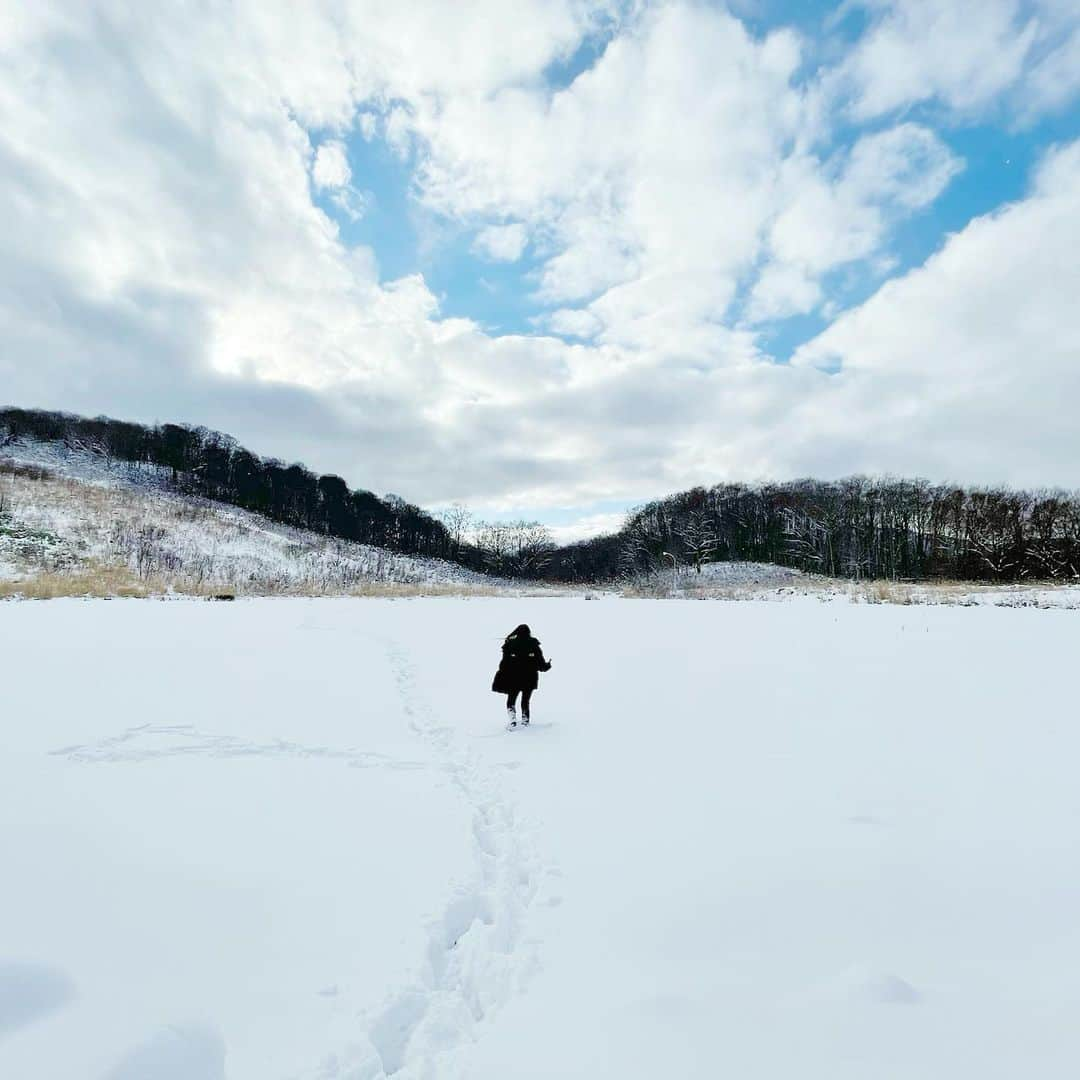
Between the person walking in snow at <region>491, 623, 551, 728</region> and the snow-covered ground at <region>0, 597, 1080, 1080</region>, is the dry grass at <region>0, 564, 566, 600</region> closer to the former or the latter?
the snow-covered ground at <region>0, 597, 1080, 1080</region>

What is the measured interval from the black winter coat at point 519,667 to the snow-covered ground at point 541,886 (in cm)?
63

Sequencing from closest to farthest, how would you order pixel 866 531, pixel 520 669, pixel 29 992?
pixel 29 992, pixel 520 669, pixel 866 531

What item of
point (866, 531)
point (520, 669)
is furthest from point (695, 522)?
point (520, 669)

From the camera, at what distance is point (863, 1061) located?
2.15 metres

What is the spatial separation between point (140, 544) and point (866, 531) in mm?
65768

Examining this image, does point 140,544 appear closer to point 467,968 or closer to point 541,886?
point 541,886

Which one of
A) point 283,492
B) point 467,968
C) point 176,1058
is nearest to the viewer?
point 176,1058

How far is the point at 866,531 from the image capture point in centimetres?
6044

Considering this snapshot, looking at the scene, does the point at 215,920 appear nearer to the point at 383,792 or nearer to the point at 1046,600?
the point at 383,792

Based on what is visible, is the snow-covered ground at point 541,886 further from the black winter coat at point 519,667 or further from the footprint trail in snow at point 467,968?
the black winter coat at point 519,667

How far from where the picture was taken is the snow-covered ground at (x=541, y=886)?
2.25m

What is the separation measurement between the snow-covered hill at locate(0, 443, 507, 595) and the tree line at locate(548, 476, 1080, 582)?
86.6 ft

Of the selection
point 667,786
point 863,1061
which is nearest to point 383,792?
point 667,786

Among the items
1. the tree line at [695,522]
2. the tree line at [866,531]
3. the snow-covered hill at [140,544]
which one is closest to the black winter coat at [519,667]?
the snow-covered hill at [140,544]
